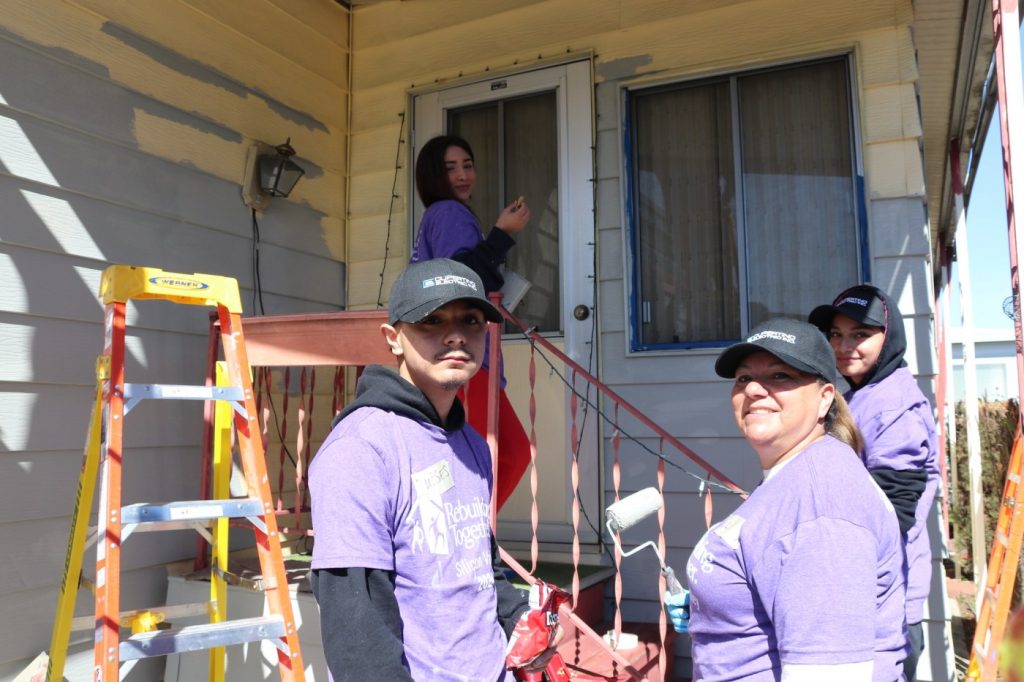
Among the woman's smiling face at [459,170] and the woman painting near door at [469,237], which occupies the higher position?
the woman's smiling face at [459,170]

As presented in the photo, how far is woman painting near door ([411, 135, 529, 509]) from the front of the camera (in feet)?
9.57

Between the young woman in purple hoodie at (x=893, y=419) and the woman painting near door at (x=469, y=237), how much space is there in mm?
1181

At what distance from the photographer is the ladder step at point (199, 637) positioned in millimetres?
2070

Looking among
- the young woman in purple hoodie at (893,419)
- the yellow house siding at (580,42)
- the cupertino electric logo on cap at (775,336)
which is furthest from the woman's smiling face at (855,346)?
the yellow house siding at (580,42)

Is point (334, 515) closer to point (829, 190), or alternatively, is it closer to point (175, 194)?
point (175, 194)

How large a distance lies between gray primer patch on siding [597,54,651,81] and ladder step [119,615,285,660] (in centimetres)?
318

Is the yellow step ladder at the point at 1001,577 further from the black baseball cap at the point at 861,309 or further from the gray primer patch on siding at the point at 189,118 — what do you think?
the gray primer patch on siding at the point at 189,118

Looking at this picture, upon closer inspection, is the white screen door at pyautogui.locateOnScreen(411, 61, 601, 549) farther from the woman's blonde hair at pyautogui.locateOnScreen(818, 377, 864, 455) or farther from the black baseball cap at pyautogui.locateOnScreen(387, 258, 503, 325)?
the black baseball cap at pyautogui.locateOnScreen(387, 258, 503, 325)

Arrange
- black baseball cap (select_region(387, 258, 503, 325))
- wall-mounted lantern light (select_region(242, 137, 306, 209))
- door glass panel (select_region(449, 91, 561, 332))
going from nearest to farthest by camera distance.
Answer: black baseball cap (select_region(387, 258, 503, 325)), wall-mounted lantern light (select_region(242, 137, 306, 209)), door glass panel (select_region(449, 91, 561, 332))

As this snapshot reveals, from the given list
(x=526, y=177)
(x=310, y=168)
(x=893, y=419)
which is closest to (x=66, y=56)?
(x=310, y=168)

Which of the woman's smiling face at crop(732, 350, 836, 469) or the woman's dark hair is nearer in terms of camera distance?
the woman's smiling face at crop(732, 350, 836, 469)

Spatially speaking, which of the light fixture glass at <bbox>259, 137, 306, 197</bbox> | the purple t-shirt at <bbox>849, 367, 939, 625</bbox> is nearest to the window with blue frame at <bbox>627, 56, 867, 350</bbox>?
the purple t-shirt at <bbox>849, 367, 939, 625</bbox>

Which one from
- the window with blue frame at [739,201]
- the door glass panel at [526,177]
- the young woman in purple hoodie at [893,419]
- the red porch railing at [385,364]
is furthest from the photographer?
the door glass panel at [526,177]

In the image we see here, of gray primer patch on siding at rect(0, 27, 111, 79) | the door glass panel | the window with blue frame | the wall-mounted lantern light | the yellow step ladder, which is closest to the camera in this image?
the yellow step ladder
